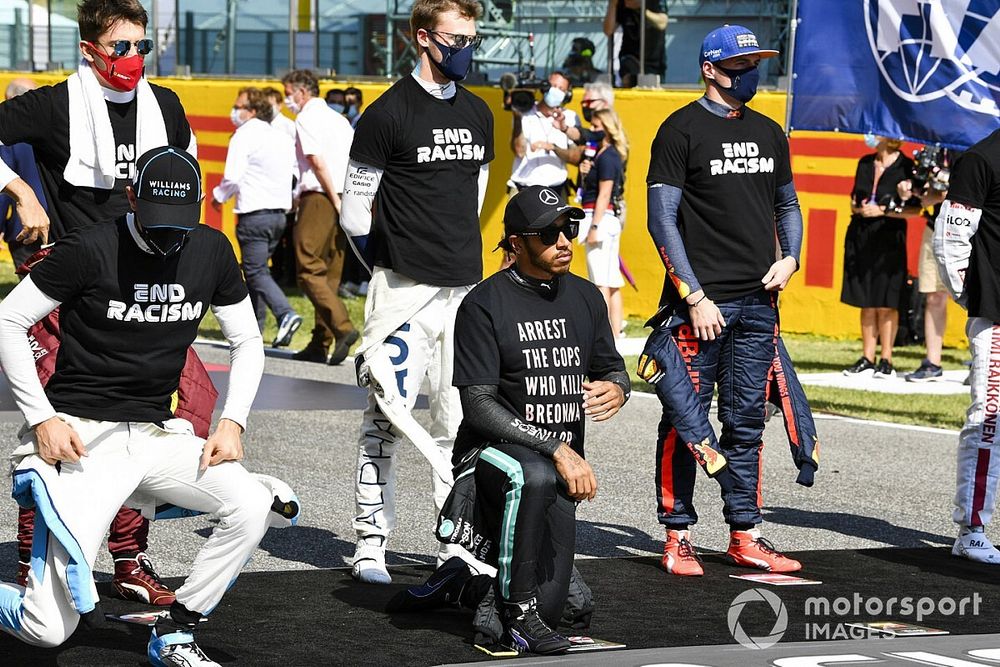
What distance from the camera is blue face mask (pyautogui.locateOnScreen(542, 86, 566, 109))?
16031 millimetres

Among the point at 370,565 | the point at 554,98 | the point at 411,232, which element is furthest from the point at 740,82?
the point at 554,98

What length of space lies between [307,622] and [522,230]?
1.56m

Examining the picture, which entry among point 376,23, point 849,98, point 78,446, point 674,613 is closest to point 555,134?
point 376,23

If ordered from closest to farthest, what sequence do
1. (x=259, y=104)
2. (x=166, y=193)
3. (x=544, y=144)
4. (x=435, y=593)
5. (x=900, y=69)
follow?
1. (x=166, y=193)
2. (x=435, y=593)
3. (x=900, y=69)
4. (x=259, y=104)
5. (x=544, y=144)

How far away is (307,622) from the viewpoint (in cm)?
600

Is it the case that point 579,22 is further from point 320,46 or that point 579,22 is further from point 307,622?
point 307,622

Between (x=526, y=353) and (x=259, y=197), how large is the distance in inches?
350

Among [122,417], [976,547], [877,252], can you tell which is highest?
[122,417]

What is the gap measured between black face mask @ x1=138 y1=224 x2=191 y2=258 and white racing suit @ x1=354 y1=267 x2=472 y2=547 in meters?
1.62

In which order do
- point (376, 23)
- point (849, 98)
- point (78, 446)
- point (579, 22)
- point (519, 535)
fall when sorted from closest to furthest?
point (78, 446)
point (519, 535)
point (849, 98)
point (579, 22)
point (376, 23)

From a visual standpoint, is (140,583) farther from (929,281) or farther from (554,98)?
(554,98)

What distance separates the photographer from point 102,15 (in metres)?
6.30

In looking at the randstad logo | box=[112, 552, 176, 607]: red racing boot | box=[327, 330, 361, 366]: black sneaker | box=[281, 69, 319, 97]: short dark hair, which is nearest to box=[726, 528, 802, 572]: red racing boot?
the randstad logo

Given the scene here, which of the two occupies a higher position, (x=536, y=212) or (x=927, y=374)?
(x=536, y=212)
